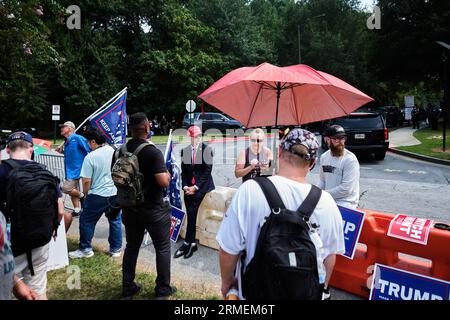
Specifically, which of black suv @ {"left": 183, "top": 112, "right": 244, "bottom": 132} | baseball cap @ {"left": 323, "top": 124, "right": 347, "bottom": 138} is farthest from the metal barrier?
black suv @ {"left": 183, "top": 112, "right": 244, "bottom": 132}

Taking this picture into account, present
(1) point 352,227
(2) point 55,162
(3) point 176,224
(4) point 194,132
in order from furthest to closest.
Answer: (2) point 55,162 → (3) point 176,224 → (4) point 194,132 → (1) point 352,227

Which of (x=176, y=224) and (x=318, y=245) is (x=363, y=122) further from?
(x=318, y=245)

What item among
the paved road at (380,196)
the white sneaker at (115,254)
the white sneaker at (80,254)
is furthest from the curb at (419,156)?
the white sneaker at (80,254)

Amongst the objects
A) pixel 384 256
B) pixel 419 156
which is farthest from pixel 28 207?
pixel 419 156

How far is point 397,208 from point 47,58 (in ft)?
Answer: 42.5

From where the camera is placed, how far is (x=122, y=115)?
6254 mm

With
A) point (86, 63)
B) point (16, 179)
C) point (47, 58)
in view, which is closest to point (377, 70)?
point (86, 63)

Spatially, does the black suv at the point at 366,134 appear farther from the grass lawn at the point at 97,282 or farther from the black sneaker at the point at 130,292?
the black sneaker at the point at 130,292

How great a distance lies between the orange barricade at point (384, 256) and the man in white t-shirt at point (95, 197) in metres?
2.93

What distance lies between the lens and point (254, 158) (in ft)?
15.7

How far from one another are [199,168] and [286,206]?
3194 mm

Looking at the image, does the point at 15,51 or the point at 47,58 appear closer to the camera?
the point at 15,51

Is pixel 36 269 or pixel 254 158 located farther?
pixel 254 158
